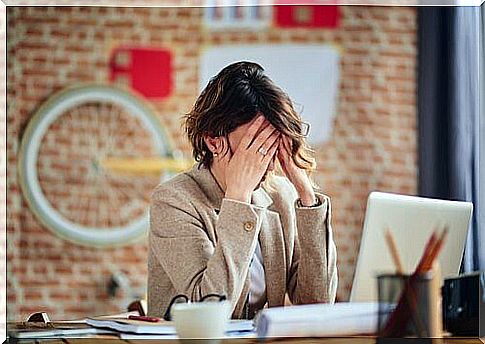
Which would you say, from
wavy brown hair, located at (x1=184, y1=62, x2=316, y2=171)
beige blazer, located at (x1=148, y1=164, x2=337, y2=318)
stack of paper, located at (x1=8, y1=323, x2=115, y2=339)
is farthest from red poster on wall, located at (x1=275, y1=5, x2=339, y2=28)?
stack of paper, located at (x1=8, y1=323, x2=115, y2=339)

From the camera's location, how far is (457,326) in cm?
305

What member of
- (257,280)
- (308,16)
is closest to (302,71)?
(308,16)

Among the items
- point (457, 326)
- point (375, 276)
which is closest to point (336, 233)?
point (375, 276)

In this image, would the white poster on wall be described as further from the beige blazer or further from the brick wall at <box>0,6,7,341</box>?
the brick wall at <box>0,6,7,341</box>

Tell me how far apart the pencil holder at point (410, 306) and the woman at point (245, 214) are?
1.30ft

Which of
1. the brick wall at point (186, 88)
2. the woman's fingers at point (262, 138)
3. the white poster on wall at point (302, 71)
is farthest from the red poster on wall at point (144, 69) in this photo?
the woman's fingers at point (262, 138)

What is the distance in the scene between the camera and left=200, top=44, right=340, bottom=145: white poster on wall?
3.17 m

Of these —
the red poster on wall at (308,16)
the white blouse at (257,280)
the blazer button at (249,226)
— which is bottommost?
the white blouse at (257,280)

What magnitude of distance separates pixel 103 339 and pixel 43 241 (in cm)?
62

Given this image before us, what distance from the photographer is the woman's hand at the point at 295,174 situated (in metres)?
3.09

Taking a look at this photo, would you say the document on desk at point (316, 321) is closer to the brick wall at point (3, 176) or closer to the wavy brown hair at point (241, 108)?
the wavy brown hair at point (241, 108)

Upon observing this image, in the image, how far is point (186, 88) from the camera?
10.7ft

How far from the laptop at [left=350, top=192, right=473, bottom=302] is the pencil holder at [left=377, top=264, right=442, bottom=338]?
36 cm

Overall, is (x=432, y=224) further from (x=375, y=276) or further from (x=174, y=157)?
(x=174, y=157)
